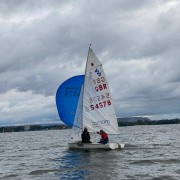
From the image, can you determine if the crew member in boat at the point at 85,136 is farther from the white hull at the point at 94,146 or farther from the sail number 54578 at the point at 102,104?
the sail number 54578 at the point at 102,104

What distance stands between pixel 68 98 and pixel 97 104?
93.5 inches

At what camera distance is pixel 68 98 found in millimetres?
29859

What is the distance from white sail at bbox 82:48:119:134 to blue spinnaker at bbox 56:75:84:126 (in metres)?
0.89

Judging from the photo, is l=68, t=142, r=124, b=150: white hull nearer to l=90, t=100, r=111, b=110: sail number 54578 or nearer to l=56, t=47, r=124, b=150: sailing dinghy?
l=56, t=47, r=124, b=150: sailing dinghy

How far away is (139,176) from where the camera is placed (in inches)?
723

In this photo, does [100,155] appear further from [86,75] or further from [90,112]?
[86,75]

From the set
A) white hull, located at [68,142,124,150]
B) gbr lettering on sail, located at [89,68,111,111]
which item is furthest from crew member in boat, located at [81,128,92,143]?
gbr lettering on sail, located at [89,68,111,111]

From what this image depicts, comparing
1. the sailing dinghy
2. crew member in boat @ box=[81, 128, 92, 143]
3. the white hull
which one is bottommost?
the white hull

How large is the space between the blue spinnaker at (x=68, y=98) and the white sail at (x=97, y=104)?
89cm

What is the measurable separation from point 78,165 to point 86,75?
882 centimetres

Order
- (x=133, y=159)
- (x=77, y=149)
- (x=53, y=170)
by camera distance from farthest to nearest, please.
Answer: (x=77, y=149)
(x=133, y=159)
(x=53, y=170)

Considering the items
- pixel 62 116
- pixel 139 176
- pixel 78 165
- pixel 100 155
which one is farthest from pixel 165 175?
pixel 62 116

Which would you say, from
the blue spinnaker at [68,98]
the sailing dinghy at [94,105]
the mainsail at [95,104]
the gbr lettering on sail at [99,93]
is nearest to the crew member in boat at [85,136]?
the sailing dinghy at [94,105]

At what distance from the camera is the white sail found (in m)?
29.1
